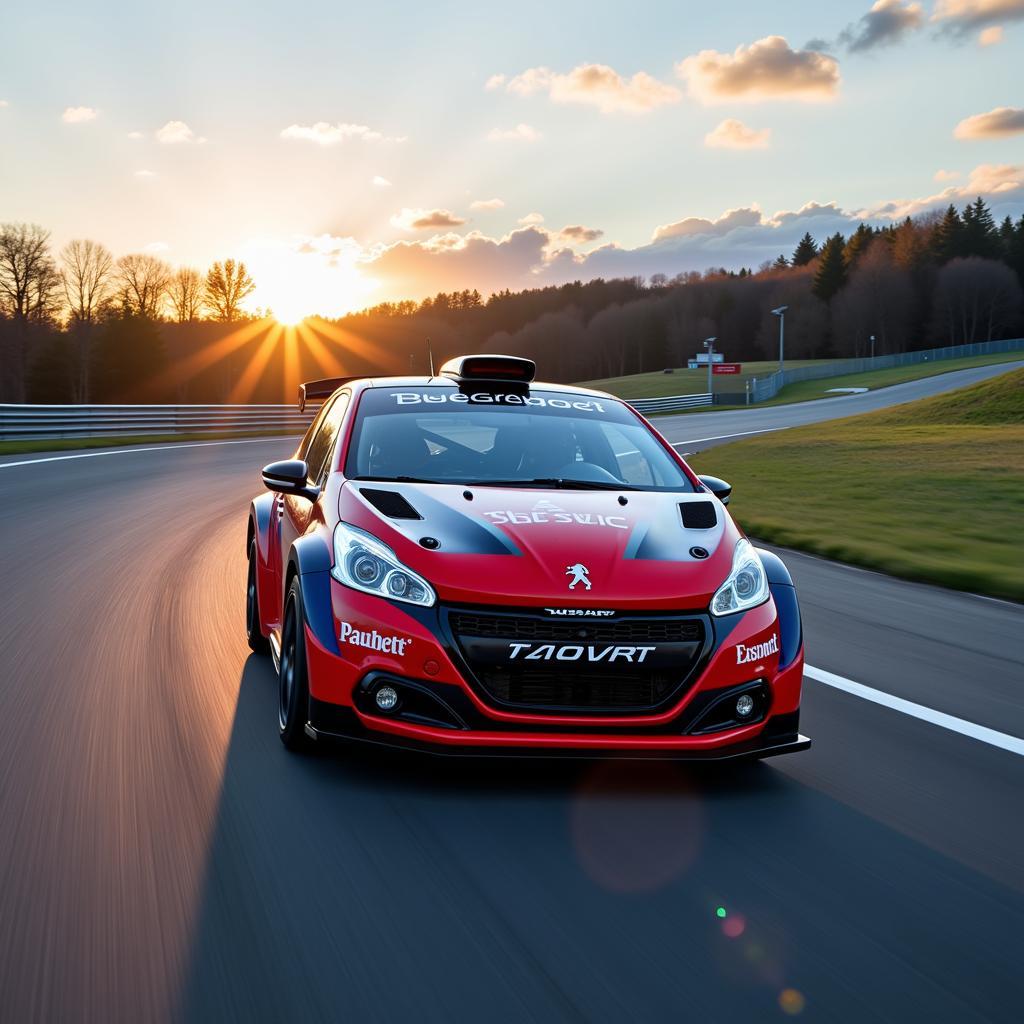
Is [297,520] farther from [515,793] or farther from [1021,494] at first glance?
[1021,494]

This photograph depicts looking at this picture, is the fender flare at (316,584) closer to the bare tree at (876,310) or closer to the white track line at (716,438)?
Answer: the white track line at (716,438)

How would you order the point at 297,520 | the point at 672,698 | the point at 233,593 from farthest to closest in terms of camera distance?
1. the point at 233,593
2. the point at 297,520
3. the point at 672,698

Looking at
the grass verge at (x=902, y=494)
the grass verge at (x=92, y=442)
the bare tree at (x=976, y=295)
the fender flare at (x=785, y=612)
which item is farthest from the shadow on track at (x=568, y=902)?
the bare tree at (x=976, y=295)

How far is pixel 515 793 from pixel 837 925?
1.36m

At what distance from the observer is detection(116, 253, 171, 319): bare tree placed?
97000 millimetres

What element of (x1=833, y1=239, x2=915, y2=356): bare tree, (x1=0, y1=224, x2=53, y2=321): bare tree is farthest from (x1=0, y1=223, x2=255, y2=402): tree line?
(x1=833, y1=239, x2=915, y2=356): bare tree

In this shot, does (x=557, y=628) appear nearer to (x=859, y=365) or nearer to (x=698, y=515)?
(x=698, y=515)

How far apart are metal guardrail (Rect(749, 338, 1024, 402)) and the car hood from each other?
75.0 metres

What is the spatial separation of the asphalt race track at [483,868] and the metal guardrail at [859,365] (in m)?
75.2

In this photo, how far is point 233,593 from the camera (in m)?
8.49

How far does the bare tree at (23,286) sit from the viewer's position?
73.6 meters

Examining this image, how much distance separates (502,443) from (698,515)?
46.4 inches

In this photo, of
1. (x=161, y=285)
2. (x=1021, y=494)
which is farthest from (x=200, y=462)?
(x=161, y=285)

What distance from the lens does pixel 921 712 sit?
5523 mm
